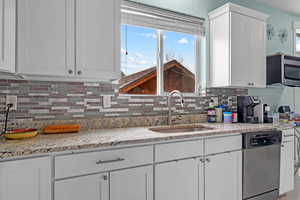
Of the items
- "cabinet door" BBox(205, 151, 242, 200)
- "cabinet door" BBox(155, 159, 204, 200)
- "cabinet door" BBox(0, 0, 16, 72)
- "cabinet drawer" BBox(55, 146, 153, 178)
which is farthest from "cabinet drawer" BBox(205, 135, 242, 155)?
"cabinet door" BBox(0, 0, 16, 72)

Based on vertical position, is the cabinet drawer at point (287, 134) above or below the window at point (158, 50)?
below

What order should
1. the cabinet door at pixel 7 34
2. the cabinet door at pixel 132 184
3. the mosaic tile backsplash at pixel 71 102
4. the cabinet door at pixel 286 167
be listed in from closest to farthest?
the cabinet door at pixel 7 34 → the cabinet door at pixel 132 184 → the mosaic tile backsplash at pixel 71 102 → the cabinet door at pixel 286 167

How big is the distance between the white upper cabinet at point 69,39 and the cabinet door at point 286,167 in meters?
2.15

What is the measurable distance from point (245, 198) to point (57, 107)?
208 centimetres

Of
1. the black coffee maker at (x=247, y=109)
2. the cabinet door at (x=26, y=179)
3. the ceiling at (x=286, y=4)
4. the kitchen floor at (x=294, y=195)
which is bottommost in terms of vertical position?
the kitchen floor at (x=294, y=195)

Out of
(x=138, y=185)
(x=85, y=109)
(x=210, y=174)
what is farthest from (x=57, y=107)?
(x=210, y=174)

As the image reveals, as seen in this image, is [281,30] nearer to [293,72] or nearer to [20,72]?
[293,72]

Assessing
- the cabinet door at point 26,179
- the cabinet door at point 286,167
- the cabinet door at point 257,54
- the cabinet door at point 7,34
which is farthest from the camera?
the cabinet door at point 257,54

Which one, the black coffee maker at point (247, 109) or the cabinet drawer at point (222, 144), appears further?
the black coffee maker at point (247, 109)

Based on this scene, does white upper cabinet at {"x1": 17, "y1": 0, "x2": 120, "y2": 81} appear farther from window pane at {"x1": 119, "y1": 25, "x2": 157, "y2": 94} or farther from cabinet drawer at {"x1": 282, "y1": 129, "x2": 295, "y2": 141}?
cabinet drawer at {"x1": 282, "y1": 129, "x2": 295, "y2": 141}

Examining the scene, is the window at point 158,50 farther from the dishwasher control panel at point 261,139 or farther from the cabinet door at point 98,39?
the dishwasher control panel at point 261,139

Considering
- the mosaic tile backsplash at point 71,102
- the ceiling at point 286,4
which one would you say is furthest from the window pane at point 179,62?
the ceiling at point 286,4

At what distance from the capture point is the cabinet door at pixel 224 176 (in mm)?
1817

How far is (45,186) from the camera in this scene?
1183mm
